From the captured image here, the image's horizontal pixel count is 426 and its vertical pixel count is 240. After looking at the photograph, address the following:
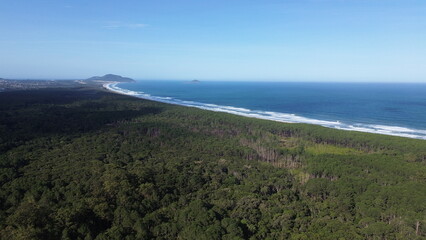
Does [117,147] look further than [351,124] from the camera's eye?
No

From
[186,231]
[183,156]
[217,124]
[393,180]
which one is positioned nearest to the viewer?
[186,231]

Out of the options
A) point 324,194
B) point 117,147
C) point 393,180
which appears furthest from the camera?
point 117,147

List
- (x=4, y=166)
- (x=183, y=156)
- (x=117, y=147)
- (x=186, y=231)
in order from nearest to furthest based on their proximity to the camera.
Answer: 1. (x=186, y=231)
2. (x=4, y=166)
3. (x=183, y=156)
4. (x=117, y=147)

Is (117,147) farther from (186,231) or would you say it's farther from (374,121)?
(374,121)

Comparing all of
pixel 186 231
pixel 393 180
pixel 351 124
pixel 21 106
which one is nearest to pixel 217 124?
pixel 351 124

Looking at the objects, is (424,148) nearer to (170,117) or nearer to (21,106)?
(170,117)

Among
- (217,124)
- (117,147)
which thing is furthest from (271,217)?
(217,124)
